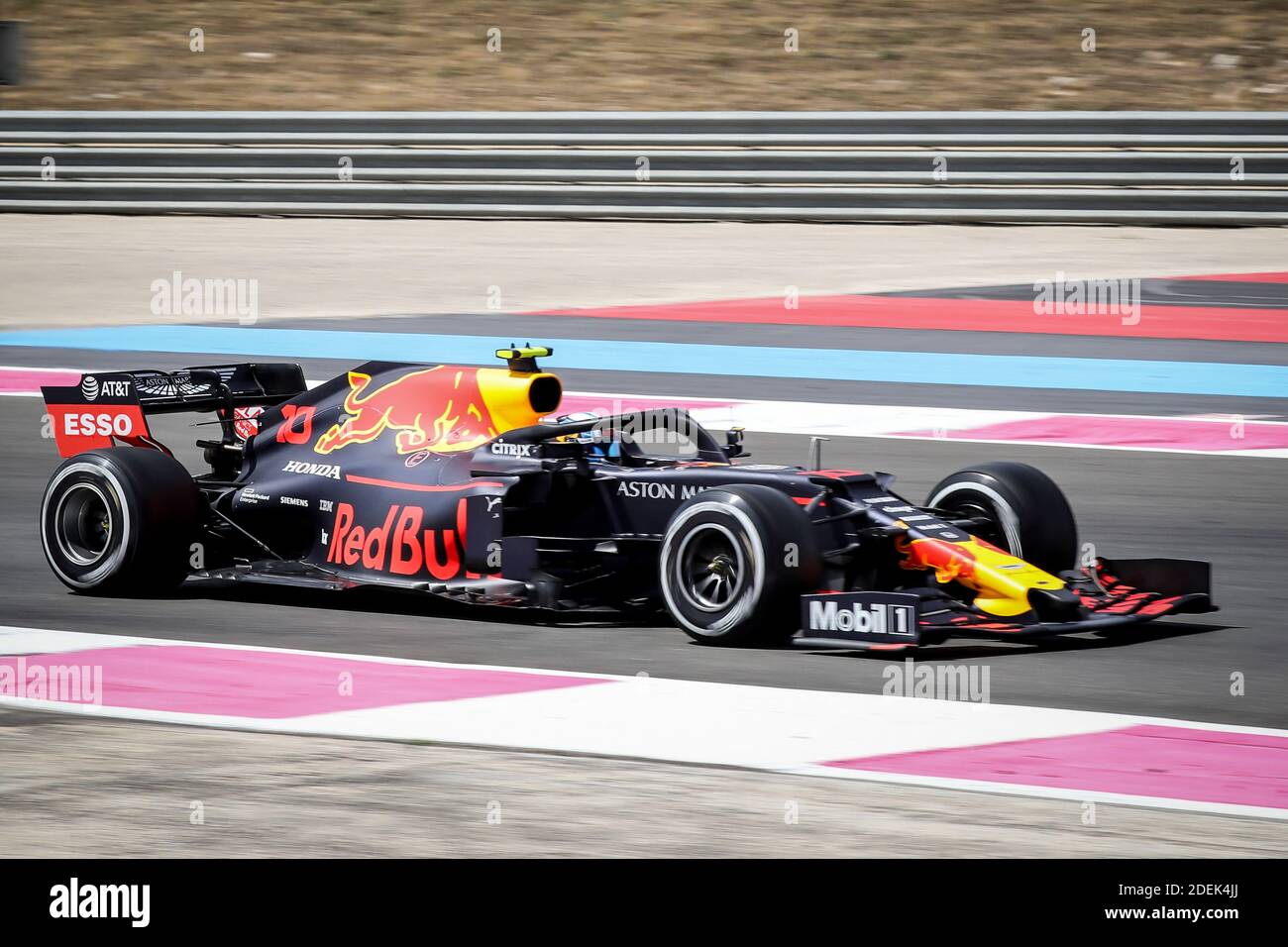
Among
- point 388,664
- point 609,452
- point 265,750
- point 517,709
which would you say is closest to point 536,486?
point 609,452

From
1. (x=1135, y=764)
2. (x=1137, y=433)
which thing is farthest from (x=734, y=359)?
(x=1135, y=764)

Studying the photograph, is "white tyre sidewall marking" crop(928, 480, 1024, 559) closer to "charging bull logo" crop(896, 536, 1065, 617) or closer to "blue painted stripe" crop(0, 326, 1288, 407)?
"charging bull logo" crop(896, 536, 1065, 617)

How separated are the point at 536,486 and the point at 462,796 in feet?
9.17

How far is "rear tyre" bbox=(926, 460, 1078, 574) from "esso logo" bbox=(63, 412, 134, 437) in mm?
3686

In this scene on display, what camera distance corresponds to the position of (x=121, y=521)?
941 cm

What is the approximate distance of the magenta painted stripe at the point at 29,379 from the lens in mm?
16266

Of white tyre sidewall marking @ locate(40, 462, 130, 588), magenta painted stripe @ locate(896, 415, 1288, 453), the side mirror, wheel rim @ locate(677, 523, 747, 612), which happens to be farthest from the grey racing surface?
magenta painted stripe @ locate(896, 415, 1288, 453)

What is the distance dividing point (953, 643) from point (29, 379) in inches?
400

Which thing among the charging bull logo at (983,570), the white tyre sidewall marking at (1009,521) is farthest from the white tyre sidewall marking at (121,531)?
the white tyre sidewall marking at (1009,521)

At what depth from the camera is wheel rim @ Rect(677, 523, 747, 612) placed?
Answer: 824 cm

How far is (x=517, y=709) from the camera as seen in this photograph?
7355mm

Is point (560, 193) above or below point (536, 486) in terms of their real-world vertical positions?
above
